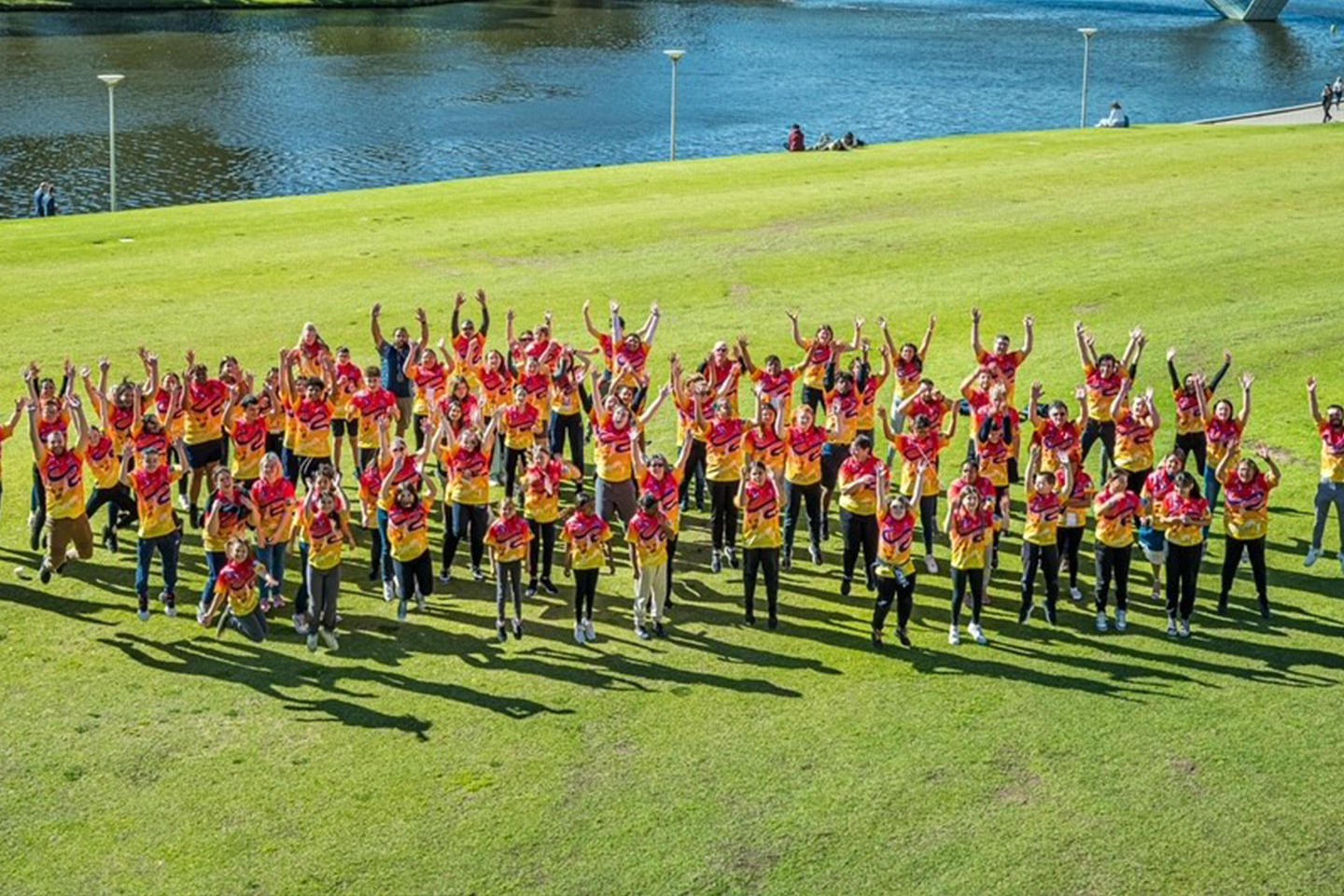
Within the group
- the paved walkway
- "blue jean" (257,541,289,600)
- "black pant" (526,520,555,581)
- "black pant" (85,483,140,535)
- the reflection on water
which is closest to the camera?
"blue jean" (257,541,289,600)

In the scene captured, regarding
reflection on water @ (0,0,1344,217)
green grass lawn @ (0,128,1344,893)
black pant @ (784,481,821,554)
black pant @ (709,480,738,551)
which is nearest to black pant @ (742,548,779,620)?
green grass lawn @ (0,128,1344,893)

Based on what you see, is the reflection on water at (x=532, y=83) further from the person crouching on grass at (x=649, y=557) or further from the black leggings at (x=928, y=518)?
the person crouching on grass at (x=649, y=557)

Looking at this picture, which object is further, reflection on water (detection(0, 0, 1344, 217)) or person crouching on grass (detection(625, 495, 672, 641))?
reflection on water (detection(0, 0, 1344, 217))

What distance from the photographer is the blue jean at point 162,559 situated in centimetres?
1655

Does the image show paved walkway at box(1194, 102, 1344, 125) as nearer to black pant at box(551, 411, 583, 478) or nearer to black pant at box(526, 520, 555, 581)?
black pant at box(551, 411, 583, 478)

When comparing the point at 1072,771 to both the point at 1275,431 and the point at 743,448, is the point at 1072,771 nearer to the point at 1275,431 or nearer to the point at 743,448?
the point at 743,448

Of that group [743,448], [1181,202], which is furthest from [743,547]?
[1181,202]

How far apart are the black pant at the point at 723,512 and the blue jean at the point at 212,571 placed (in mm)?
5140

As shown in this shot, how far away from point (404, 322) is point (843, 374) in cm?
1062

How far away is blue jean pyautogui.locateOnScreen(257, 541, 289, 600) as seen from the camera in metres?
16.6

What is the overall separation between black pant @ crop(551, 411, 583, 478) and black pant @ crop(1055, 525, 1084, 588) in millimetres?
5867

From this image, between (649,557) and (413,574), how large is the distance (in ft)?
7.74

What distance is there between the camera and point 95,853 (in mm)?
12758

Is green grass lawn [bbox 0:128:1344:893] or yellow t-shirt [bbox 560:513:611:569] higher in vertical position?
yellow t-shirt [bbox 560:513:611:569]
